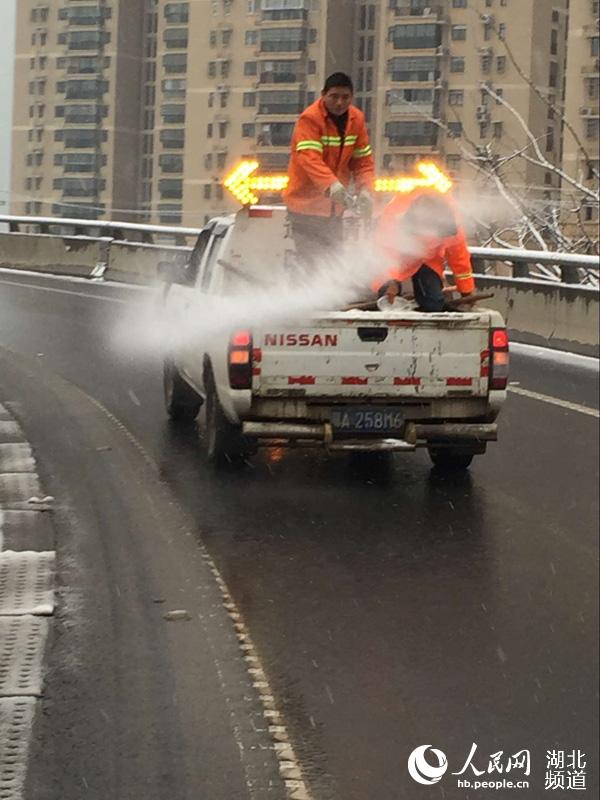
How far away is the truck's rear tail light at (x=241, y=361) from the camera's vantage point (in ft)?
31.5

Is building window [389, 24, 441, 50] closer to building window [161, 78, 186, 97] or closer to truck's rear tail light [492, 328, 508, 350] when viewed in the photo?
building window [161, 78, 186, 97]

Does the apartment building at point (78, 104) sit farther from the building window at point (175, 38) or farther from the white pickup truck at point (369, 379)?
the white pickup truck at point (369, 379)

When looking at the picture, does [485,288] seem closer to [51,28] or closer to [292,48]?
[51,28]

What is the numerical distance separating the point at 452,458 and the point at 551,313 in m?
4.78

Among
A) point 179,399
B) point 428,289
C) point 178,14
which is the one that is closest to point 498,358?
point 428,289

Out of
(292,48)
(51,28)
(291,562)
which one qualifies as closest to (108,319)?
(51,28)

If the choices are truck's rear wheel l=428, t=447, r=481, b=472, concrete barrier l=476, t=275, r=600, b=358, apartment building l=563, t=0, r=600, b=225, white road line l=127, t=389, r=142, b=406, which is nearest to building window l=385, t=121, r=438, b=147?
apartment building l=563, t=0, r=600, b=225

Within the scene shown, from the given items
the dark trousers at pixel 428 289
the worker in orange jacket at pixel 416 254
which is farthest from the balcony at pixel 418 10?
the dark trousers at pixel 428 289

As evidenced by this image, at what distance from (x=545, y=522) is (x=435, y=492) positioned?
3.84 ft

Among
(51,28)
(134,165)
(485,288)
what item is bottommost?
(485,288)

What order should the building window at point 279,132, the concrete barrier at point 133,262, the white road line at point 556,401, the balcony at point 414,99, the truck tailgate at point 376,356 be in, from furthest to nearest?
the building window at point 279,132, the concrete barrier at point 133,262, the balcony at point 414,99, the white road line at point 556,401, the truck tailgate at point 376,356

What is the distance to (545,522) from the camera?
28.2 ft

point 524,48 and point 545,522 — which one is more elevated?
point 524,48

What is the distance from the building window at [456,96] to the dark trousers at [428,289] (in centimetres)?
1348
